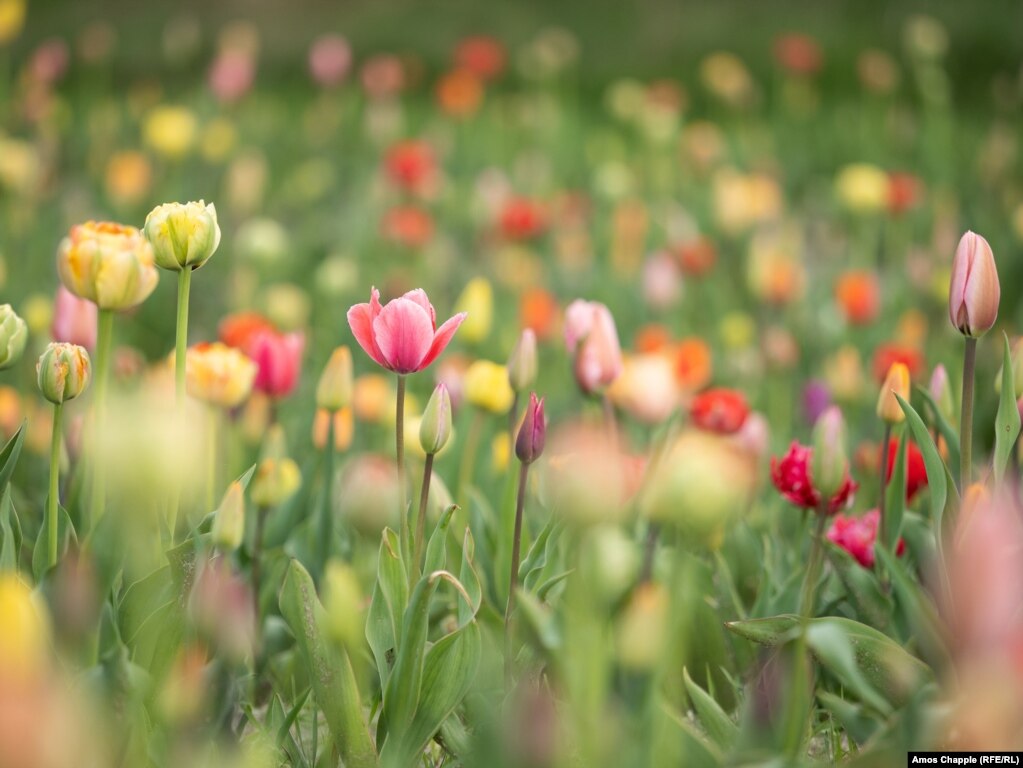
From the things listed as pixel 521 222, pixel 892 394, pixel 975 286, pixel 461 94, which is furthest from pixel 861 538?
pixel 461 94

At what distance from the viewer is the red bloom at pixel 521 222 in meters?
2.65

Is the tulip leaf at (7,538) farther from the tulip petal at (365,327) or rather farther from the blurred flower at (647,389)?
the blurred flower at (647,389)

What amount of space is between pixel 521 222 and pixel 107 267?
5.87 ft

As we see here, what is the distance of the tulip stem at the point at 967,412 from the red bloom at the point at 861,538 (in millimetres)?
185

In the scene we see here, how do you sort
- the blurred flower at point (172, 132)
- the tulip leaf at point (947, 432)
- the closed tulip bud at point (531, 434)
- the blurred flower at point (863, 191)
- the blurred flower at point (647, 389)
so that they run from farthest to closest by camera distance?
the blurred flower at point (172, 132)
the blurred flower at point (863, 191)
the blurred flower at point (647, 389)
the tulip leaf at point (947, 432)
the closed tulip bud at point (531, 434)

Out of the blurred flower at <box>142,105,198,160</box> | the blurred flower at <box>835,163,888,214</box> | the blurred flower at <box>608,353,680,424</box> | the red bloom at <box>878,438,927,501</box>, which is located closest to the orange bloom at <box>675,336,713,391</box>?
the blurred flower at <box>608,353,680,424</box>

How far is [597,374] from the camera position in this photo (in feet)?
4.10

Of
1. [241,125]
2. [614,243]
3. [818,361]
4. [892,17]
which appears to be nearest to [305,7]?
[241,125]

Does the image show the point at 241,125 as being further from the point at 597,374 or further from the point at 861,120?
the point at 597,374

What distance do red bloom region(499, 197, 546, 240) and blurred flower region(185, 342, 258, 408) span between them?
1547 millimetres

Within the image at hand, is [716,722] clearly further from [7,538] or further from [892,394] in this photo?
[7,538]

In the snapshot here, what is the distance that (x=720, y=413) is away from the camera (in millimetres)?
1336

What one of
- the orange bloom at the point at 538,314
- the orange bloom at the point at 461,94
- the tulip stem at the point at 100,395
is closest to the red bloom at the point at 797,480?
the tulip stem at the point at 100,395

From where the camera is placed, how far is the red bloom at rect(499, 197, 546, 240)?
104 inches
